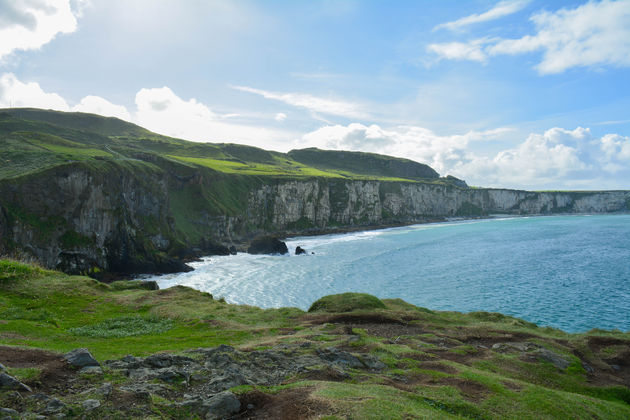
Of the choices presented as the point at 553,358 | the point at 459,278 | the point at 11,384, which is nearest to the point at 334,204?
the point at 459,278

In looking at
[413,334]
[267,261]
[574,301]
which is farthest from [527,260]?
[413,334]

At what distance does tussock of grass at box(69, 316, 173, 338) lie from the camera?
71.0ft

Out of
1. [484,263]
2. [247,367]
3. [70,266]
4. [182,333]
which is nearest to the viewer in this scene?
[247,367]

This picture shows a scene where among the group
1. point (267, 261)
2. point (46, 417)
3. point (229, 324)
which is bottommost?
point (267, 261)

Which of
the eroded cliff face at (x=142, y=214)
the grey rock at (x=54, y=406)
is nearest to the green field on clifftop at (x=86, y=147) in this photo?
the eroded cliff face at (x=142, y=214)

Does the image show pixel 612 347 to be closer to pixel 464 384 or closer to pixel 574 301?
pixel 464 384

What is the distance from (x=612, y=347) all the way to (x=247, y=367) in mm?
24348

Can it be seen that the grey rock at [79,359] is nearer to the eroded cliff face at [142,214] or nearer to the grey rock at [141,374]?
the grey rock at [141,374]

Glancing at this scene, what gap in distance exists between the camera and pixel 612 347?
2345cm

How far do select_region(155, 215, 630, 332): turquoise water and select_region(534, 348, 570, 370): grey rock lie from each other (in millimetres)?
18175

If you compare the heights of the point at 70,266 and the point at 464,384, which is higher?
the point at 464,384

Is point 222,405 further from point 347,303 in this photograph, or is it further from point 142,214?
point 142,214

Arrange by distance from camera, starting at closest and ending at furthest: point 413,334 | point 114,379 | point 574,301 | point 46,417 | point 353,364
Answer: point 46,417, point 114,379, point 353,364, point 413,334, point 574,301

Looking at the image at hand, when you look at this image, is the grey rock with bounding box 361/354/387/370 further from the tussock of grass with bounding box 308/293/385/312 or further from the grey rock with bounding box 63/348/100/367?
the tussock of grass with bounding box 308/293/385/312
